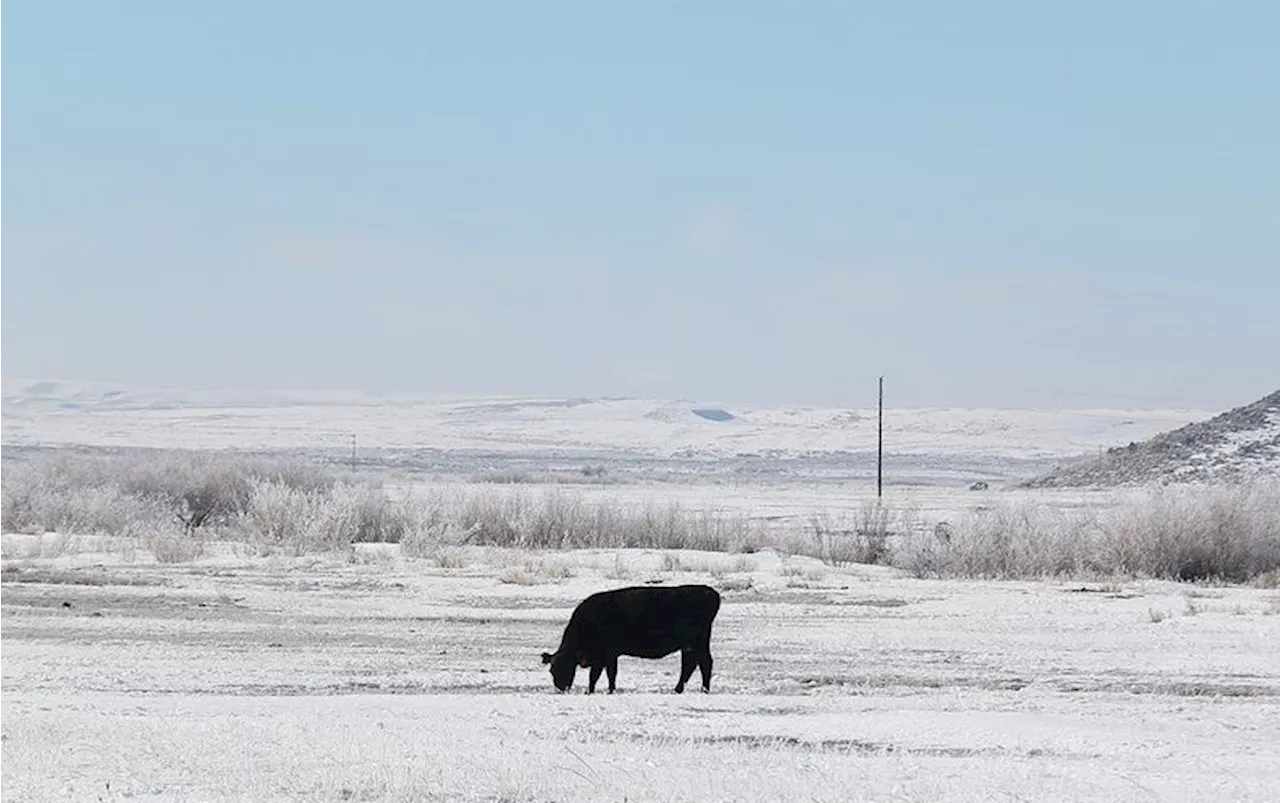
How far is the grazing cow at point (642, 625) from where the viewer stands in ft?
47.2

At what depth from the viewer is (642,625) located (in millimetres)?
14391

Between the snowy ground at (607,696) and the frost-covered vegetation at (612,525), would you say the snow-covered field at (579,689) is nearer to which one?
the snowy ground at (607,696)

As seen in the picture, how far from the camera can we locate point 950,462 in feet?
432

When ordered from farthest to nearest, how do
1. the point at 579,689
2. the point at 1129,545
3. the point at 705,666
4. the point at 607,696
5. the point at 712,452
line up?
the point at 712,452, the point at 1129,545, the point at 579,689, the point at 705,666, the point at 607,696

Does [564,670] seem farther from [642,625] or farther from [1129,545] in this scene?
[1129,545]

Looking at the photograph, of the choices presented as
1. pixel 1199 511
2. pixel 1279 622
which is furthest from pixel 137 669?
pixel 1199 511

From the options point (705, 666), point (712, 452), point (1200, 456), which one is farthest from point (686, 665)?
point (712, 452)

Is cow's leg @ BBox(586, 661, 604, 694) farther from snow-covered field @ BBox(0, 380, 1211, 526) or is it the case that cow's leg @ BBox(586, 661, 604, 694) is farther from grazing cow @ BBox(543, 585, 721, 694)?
snow-covered field @ BBox(0, 380, 1211, 526)

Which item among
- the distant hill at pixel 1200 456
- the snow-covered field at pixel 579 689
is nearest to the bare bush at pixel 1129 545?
the snow-covered field at pixel 579 689

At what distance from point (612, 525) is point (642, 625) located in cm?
2222

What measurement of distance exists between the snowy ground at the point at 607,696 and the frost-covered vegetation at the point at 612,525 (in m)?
2.79

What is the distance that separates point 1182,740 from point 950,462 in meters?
121

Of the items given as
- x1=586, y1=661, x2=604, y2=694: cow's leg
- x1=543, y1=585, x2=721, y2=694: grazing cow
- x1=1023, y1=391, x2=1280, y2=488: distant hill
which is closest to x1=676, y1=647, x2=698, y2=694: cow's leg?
x1=543, y1=585, x2=721, y2=694: grazing cow

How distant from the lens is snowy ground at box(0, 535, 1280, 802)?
10.1 metres
